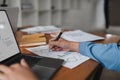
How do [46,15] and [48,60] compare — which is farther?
[46,15]

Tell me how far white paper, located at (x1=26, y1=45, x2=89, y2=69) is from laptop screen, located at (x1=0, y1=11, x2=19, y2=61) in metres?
0.16

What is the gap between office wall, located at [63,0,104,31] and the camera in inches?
169

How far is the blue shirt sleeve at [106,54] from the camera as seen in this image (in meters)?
0.89

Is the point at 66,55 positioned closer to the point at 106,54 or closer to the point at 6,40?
the point at 106,54

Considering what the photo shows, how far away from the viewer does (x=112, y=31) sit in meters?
2.39

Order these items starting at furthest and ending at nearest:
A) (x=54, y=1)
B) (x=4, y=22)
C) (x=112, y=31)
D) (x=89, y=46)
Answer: (x=54, y=1)
(x=112, y=31)
(x=89, y=46)
(x=4, y=22)

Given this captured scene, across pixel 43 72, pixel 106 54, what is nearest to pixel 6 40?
pixel 43 72

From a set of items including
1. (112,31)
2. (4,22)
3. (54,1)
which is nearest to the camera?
(4,22)

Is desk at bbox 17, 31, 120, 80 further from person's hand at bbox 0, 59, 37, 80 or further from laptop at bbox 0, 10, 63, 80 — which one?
person's hand at bbox 0, 59, 37, 80

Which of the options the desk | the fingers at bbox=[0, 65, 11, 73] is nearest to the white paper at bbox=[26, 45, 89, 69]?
the desk

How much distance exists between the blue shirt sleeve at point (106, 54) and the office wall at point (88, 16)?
3.23m

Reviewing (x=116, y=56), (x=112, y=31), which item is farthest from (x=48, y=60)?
(x=112, y=31)

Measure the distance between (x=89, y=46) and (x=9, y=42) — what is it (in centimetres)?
40

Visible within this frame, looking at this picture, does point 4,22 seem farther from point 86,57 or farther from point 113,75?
point 113,75
